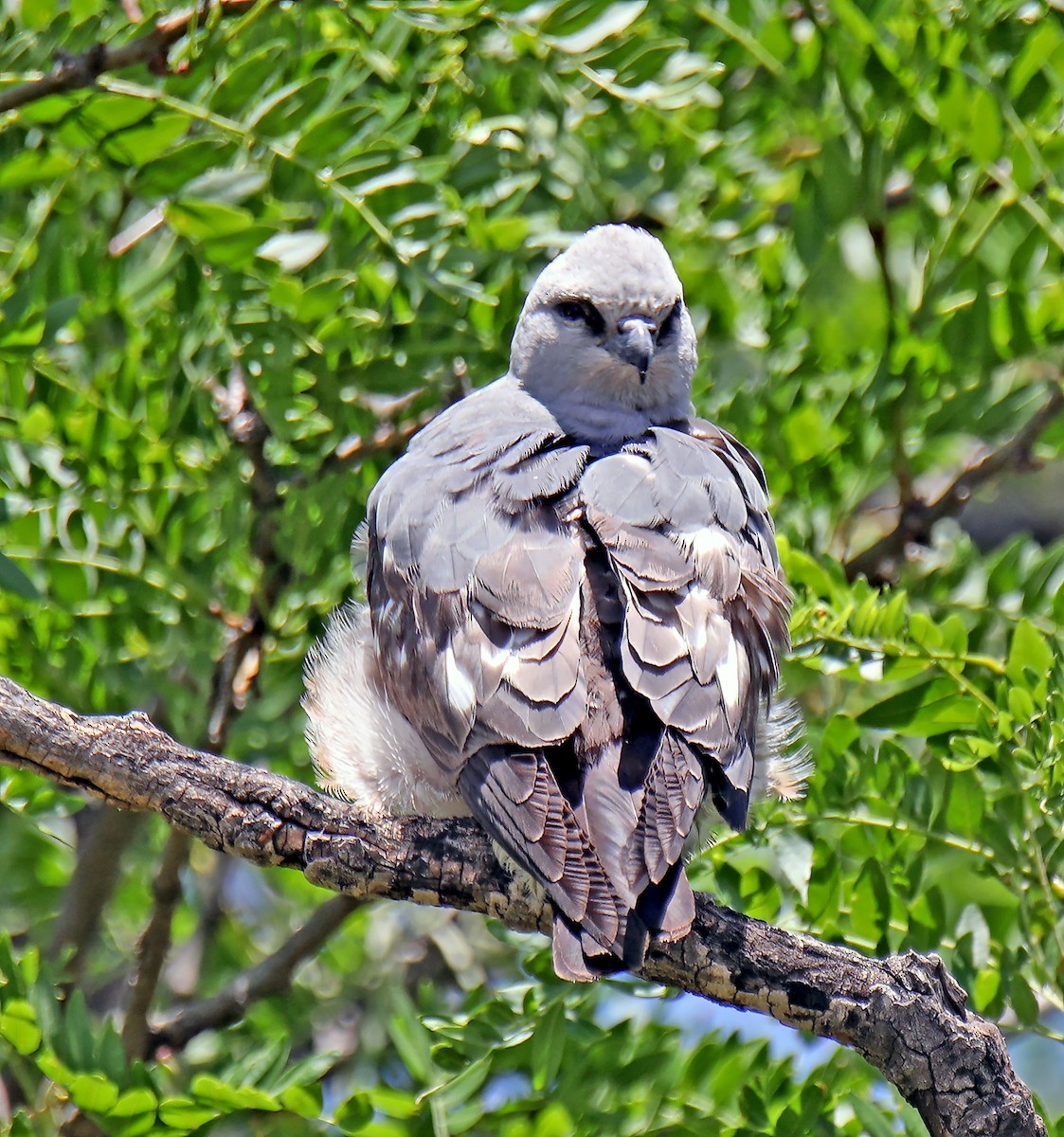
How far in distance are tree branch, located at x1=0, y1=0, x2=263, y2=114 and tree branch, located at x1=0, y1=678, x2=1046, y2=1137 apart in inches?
50.3

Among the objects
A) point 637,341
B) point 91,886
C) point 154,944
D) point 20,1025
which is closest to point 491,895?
point 20,1025

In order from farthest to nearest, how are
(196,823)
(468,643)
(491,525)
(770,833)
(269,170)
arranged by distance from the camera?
(269,170), (770,833), (491,525), (468,643), (196,823)

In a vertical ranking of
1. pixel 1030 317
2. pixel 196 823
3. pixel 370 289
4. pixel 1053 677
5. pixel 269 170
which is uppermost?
pixel 269 170

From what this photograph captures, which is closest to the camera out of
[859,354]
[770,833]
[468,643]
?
[468,643]

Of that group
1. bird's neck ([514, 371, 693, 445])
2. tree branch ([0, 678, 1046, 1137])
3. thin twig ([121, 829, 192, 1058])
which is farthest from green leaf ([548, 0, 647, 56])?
thin twig ([121, 829, 192, 1058])

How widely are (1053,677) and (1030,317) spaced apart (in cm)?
109

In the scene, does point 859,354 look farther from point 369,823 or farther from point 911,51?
point 369,823

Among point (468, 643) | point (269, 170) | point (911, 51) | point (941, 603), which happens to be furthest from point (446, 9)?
point (941, 603)

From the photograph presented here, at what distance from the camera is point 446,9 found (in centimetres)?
318

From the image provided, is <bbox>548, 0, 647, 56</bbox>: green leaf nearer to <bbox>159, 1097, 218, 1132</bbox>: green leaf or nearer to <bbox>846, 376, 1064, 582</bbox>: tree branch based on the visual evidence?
<bbox>846, 376, 1064, 582</bbox>: tree branch

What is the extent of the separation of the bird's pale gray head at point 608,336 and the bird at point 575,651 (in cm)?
1

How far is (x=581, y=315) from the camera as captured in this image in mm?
3785

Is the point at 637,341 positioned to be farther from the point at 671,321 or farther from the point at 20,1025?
the point at 20,1025

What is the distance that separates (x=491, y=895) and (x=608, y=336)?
67.2 inches
